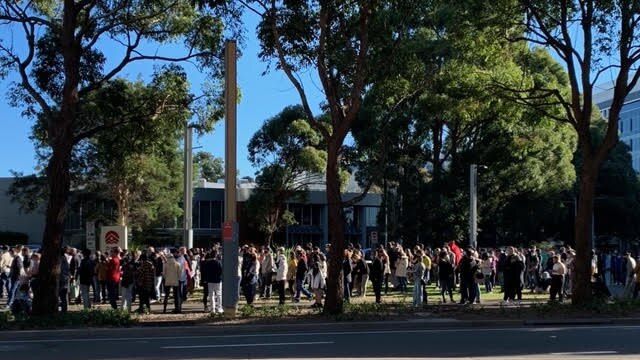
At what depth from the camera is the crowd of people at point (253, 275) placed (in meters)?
20.2

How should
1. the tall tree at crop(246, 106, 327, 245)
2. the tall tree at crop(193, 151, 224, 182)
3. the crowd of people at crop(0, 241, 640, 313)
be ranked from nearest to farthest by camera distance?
1. the crowd of people at crop(0, 241, 640, 313)
2. the tall tree at crop(246, 106, 327, 245)
3. the tall tree at crop(193, 151, 224, 182)

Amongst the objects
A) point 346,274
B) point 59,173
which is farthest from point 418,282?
point 59,173

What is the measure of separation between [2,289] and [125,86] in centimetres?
992

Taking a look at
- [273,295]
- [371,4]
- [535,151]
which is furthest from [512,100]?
[535,151]

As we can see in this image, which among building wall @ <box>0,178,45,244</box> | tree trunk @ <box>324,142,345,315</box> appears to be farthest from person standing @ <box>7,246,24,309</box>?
building wall @ <box>0,178,45,244</box>

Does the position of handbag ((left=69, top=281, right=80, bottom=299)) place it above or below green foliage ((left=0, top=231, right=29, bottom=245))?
below

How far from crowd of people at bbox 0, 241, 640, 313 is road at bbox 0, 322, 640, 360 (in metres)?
2.90

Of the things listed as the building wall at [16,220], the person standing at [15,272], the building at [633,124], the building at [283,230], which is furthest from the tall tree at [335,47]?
the building at [633,124]

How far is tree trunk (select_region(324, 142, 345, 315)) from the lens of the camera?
18969 mm

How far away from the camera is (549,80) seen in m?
41.8

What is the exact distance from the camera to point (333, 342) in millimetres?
14078

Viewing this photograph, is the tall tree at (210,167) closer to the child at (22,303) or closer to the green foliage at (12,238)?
the green foliage at (12,238)

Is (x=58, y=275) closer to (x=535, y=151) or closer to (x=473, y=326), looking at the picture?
(x=473, y=326)

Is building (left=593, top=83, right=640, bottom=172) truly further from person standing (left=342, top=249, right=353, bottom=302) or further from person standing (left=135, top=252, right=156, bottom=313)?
person standing (left=135, top=252, right=156, bottom=313)
